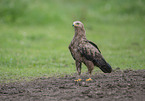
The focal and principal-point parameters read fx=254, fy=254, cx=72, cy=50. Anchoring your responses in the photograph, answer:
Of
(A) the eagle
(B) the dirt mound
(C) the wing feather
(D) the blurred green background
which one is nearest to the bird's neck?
(A) the eagle

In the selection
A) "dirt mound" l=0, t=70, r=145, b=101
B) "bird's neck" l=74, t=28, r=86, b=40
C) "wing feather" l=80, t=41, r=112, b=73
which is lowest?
"dirt mound" l=0, t=70, r=145, b=101

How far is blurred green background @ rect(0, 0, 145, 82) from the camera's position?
10.5m

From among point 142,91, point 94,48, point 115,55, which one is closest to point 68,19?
point 115,55

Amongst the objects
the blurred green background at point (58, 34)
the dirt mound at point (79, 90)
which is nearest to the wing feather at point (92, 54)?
the dirt mound at point (79, 90)

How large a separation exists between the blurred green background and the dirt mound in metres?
1.44

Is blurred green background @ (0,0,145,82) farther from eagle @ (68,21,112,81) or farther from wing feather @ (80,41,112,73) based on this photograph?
wing feather @ (80,41,112,73)

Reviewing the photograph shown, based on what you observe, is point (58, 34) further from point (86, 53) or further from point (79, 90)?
point (79, 90)

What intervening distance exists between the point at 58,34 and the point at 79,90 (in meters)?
12.0

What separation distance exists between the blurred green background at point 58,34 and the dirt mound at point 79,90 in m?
1.44

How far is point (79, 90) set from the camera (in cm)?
633

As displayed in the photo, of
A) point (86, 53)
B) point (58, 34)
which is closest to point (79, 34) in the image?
point (86, 53)

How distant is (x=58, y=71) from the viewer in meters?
9.54

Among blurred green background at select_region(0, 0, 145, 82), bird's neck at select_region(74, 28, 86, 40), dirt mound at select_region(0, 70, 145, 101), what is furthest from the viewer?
blurred green background at select_region(0, 0, 145, 82)

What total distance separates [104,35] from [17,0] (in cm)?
817
